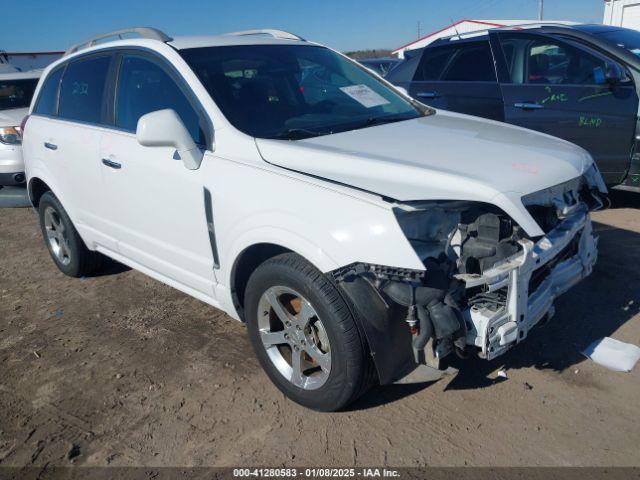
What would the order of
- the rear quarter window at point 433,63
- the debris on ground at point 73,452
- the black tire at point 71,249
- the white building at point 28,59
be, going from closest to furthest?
the debris on ground at point 73,452 < the black tire at point 71,249 < the rear quarter window at point 433,63 < the white building at point 28,59

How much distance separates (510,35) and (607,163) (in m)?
1.70

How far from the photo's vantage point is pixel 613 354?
3.25 meters

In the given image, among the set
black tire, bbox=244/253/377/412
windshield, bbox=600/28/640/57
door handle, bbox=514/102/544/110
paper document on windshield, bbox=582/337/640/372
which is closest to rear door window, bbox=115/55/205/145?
black tire, bbox=244/253/377/412

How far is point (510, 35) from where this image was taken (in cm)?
590

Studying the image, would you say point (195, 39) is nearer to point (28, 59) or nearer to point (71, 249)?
point (71, 249)

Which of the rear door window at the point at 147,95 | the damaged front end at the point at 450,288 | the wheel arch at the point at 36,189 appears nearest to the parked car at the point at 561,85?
the damaged front end at the point at 450,288

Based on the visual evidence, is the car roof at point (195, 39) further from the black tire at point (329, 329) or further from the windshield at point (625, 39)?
the windshield at point (625, 39)

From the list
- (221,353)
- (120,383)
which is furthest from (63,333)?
(221,353)

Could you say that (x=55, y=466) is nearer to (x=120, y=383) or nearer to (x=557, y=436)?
(x=120, y=383)

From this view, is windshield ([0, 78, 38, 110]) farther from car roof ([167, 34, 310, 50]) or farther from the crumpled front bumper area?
the crumpled front bumper area

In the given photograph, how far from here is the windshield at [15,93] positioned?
8.38m

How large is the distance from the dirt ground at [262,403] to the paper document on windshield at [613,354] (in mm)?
67

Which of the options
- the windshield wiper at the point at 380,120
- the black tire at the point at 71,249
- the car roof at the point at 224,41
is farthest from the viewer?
the black tire at the point at 71,249

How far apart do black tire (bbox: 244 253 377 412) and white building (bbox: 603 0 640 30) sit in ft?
64.4
